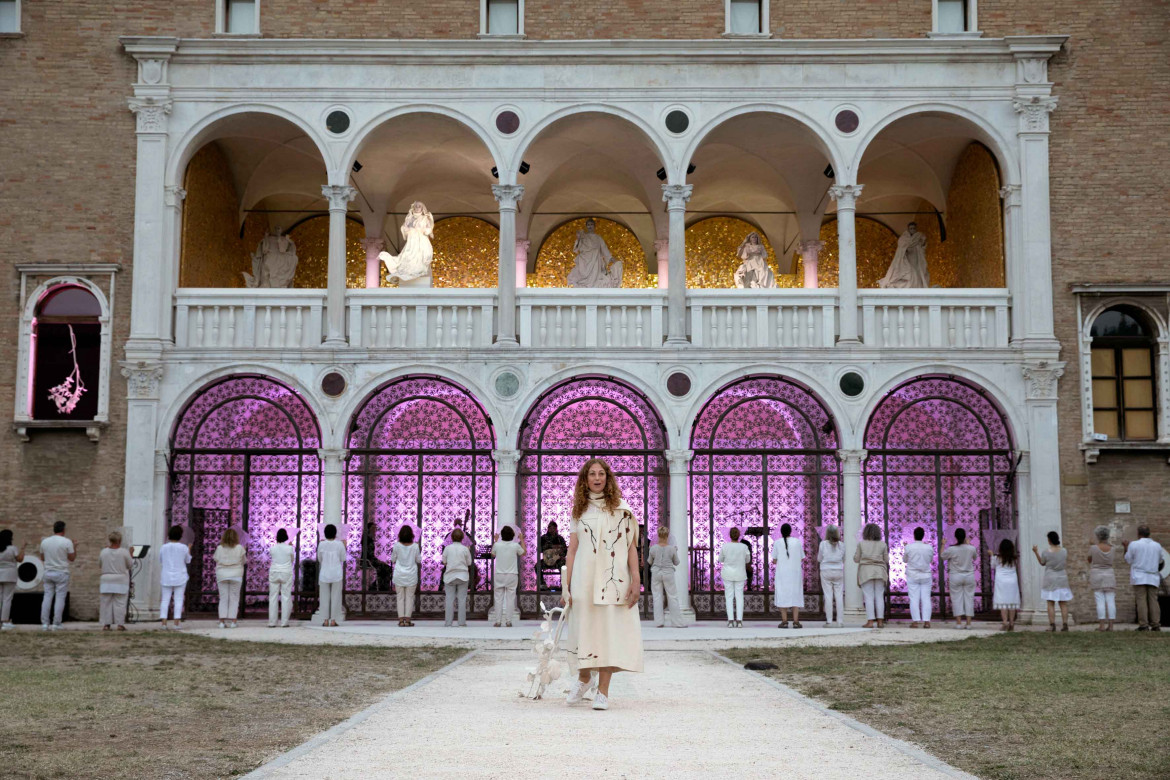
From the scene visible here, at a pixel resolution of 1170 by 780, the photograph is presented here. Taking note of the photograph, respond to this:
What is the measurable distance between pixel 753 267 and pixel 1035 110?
5.71 meters

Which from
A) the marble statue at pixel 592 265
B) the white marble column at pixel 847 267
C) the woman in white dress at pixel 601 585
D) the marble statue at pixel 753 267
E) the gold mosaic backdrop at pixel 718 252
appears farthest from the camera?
the gold mosaic backdrop at pixel 718 252

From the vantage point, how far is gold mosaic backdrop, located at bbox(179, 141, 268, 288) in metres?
21.4

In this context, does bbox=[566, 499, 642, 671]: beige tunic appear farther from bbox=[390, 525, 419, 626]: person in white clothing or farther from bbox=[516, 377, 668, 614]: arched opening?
bbox=[516, 377, 668, 614]: arched opening

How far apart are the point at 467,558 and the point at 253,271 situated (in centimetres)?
887

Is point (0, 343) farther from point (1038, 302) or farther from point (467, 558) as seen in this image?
point (1038, 302)

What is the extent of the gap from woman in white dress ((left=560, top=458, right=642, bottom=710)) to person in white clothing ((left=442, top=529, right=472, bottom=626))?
8.93m

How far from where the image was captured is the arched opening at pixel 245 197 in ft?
70.2

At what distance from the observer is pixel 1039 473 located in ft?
64.0

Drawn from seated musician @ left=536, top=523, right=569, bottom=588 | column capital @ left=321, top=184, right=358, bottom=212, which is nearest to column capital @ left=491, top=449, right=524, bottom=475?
seated musician @ left=536, top=523, right=569, bottom=588

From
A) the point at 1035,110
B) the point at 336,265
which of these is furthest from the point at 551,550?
the point at 1035,110

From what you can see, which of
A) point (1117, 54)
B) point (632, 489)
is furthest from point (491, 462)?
point (1117, 54)

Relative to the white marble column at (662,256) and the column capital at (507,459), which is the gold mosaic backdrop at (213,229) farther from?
the white marble column at (662,256)

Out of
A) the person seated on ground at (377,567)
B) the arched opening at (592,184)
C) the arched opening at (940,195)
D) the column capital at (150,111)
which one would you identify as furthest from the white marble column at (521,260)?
the column capital at (150,111)

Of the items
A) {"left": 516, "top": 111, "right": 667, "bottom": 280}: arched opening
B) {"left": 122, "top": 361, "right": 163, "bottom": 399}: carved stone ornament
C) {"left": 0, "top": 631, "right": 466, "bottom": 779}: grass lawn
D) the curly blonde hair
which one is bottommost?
{"left": 0, "top": 631, "right": 466, "bottom": 779}: grass lawn
